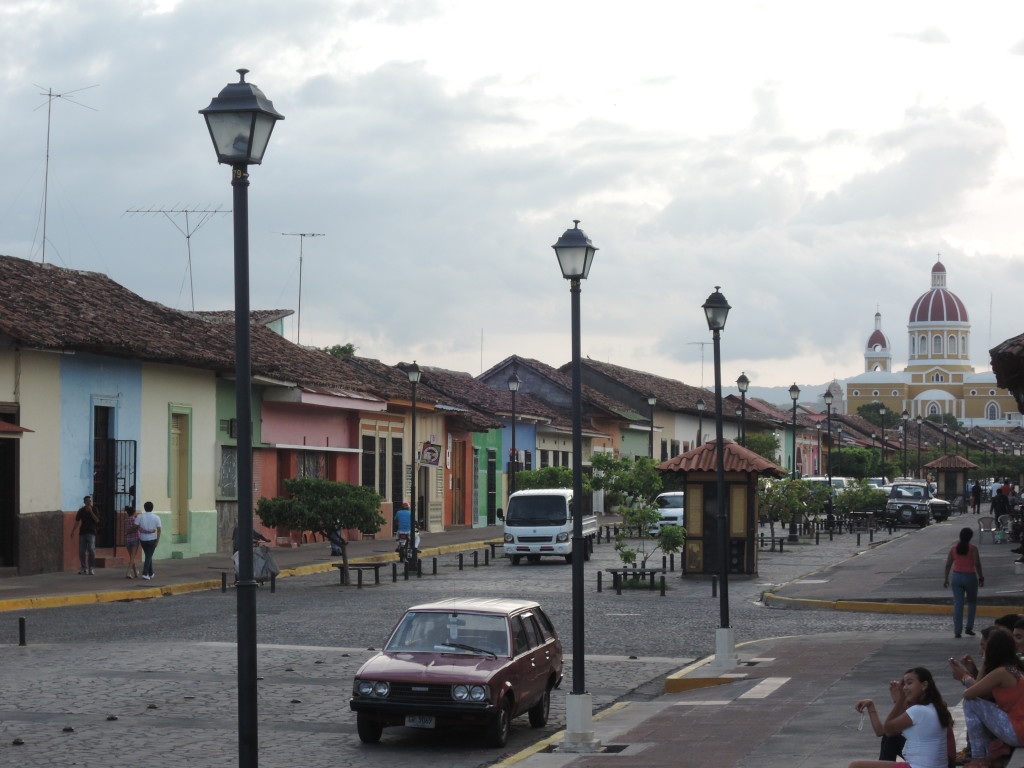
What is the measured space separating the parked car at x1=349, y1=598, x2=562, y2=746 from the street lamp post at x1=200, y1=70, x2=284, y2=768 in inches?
182

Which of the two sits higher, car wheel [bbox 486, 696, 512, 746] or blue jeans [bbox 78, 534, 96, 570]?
blue jeans [bbox 78, 534, 96, 570]

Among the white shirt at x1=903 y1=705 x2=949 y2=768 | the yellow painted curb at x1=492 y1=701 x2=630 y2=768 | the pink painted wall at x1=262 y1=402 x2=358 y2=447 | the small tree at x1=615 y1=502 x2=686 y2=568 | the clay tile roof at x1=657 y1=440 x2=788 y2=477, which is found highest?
the pink painted wall at x1=262 y1=402 x2=358 y2=447

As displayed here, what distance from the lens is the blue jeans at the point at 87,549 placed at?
97.8ft

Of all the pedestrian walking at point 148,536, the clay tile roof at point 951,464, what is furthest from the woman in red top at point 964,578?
the clay tile roof at point 951,464

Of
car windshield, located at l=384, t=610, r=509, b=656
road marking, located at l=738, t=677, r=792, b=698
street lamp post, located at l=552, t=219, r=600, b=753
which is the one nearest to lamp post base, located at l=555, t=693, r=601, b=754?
street lamp post, located at l=552, t=219, r=600, b=753

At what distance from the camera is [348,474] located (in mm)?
45969

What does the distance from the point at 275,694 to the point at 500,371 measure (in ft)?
197

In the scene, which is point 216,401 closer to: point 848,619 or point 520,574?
point 520,574

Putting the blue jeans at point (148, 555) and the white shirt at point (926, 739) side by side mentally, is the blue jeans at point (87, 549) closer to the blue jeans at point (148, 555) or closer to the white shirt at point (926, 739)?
the blue jeans at point (148, 555)

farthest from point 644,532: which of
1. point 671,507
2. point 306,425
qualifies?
point 306,425

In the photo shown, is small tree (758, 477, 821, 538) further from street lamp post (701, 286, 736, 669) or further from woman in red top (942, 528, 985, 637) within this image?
street lamp post (701, 286, 736, 669)

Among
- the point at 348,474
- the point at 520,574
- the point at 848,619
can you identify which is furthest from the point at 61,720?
the point at 348,474

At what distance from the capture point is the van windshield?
3672 cm

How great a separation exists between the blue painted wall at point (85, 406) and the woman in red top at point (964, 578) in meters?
19.1
